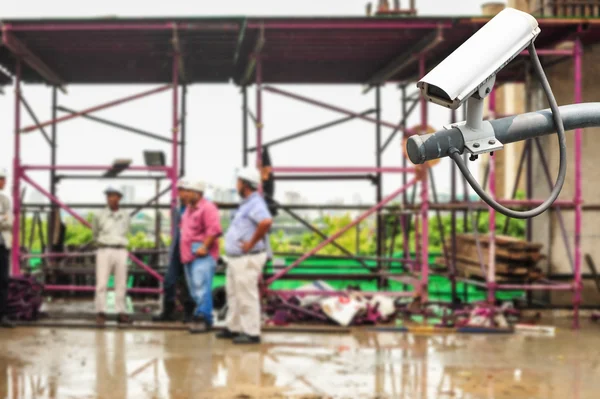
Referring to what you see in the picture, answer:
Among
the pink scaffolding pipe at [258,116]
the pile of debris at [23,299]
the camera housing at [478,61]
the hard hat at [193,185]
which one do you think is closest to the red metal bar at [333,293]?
the pink scaffolding pipe at [258,116]

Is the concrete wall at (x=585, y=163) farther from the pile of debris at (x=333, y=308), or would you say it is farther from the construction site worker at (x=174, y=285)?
the construction site worker at (x=174, y=285)

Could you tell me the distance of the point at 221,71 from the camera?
524 inches

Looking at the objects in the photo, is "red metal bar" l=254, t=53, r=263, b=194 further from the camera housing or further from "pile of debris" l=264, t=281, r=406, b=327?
the camera housing

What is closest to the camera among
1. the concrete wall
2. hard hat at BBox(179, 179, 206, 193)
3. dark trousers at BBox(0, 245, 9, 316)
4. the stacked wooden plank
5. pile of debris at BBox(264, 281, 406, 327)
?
hard hat at BBox(179, 179, 206, 193)

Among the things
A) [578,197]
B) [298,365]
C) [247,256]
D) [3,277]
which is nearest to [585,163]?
[578,197]

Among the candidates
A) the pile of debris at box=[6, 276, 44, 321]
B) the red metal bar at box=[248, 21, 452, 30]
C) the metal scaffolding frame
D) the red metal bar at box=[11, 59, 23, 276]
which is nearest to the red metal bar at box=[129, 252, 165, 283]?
the metal scaffolding frame

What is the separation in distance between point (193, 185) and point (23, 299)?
2775mm

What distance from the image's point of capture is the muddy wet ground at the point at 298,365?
6906 millimetres

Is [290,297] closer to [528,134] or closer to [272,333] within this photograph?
[272,333]

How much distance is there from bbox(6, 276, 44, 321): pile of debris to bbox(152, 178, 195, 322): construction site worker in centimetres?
154

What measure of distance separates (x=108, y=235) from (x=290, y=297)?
259 cm

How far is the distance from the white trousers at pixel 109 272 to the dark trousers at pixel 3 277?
110 centimetres

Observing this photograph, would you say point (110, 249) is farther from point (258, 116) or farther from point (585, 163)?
point (585, 163)

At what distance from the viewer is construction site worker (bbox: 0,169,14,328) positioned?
1006 cm
